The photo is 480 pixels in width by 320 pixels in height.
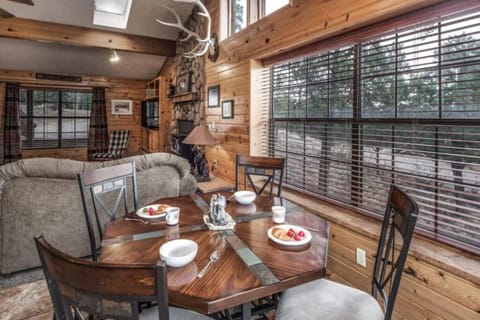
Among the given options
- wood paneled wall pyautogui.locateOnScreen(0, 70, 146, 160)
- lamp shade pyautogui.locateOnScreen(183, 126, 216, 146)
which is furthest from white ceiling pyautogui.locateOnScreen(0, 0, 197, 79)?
lamp shade pyautogui.locateOnScreen(183, 126, 216, 146)

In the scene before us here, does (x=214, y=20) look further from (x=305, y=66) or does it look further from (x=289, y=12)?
(x=305, y=66)

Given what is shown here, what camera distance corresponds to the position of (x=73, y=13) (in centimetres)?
478

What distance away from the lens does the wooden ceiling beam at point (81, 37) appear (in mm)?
4652

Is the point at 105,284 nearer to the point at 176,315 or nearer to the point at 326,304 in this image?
the point at 176,315

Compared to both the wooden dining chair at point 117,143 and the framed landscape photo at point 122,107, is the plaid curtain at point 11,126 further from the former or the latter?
the framed landscape photo at point 122,107

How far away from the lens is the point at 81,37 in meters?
5.11

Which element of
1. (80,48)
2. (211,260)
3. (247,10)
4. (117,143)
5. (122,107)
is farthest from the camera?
(122,107)

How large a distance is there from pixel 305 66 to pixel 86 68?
5965 mm

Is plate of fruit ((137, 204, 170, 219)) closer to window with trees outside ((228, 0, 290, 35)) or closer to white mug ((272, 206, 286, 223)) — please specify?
white mug ((272, 206, 286, 223))

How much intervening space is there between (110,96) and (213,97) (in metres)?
4.31

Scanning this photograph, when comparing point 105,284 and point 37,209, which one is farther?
point 37,209

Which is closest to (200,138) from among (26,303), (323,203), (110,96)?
(323,203)

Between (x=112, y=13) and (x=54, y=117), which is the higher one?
(x=112, y=13)

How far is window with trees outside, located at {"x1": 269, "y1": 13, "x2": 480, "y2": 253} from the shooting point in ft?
5.19
